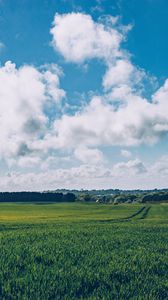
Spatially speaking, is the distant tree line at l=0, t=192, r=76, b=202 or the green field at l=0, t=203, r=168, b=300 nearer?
the green field at l=0, t=203, r=168, b=300

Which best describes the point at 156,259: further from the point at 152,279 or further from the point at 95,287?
the point at 95,287

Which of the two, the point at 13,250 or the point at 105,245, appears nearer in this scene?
the point at 13,250

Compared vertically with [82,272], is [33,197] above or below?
above

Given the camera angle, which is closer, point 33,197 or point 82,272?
point 82,272

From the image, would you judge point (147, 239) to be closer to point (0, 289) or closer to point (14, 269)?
point (14, 269)

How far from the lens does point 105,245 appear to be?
79.8ft

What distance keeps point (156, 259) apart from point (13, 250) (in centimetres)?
788

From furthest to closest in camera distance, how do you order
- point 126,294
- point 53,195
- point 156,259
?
1. point 53,195
2. point 156,259
3. point 126,294

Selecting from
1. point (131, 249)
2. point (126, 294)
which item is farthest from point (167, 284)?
point (131, 249)

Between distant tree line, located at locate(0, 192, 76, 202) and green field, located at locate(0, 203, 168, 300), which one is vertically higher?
distant tree line, located at locate(0, 192, 76, 202)

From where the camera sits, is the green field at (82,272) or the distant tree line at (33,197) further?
the distant tree line at (33,197)

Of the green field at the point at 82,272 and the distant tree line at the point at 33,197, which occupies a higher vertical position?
the distant tree line at the point at 33,197

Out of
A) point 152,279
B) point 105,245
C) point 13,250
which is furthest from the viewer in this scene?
point 105,245

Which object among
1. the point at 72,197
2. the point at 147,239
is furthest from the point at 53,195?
the point at 147,239
